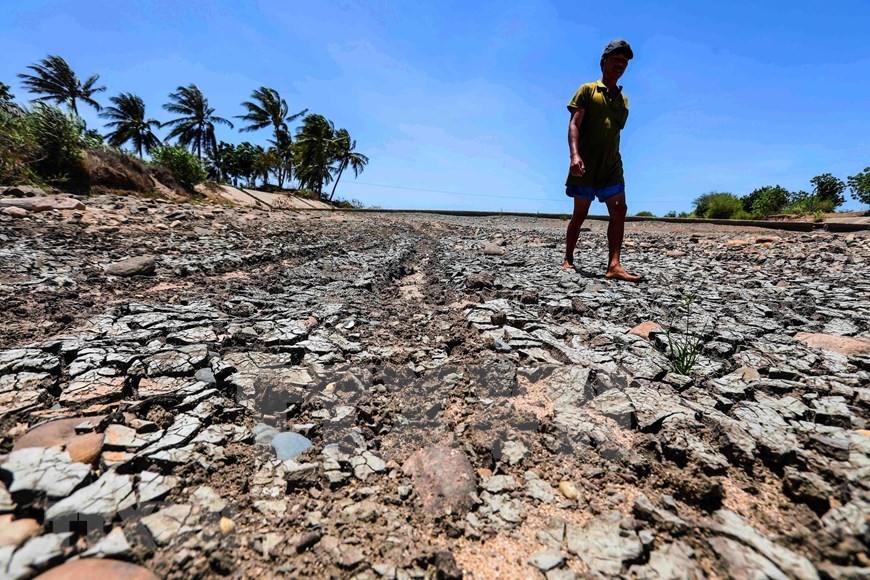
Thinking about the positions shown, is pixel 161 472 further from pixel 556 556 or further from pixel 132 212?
pixel 132 212

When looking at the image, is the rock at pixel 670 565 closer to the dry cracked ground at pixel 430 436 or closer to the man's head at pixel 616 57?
the dry cracked ground at pixel 430 436

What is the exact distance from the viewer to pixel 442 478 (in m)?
1.40

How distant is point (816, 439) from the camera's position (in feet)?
4.41

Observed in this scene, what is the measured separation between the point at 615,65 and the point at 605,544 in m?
4.34

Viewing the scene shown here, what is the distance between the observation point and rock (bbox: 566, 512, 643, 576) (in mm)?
1033

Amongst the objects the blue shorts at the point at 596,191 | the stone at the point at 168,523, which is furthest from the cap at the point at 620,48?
the stone at the point at 168,523

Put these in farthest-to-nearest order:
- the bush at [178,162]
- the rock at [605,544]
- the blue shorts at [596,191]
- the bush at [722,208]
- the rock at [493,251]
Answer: the bush at [722,208]
the bush at [178,162]
the rock at [493,251]
the blue shorts at [596,191]
the rock at [605,544]

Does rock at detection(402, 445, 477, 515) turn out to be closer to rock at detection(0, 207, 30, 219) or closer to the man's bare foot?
the man's bare foot

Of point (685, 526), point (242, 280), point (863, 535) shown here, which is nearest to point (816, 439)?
point (863, 535)

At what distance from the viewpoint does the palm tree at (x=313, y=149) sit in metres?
37.9

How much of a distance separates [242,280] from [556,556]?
403cm

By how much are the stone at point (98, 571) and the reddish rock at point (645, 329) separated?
272 cm

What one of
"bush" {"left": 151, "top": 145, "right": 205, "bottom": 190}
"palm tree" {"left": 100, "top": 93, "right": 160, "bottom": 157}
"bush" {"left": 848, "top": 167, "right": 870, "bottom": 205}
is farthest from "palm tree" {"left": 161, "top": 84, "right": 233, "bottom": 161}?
"bush" {"left": 848, "top": 167, "right": 870, "bottom": 205}

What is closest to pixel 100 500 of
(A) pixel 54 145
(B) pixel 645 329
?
(B) pixel 645 329
